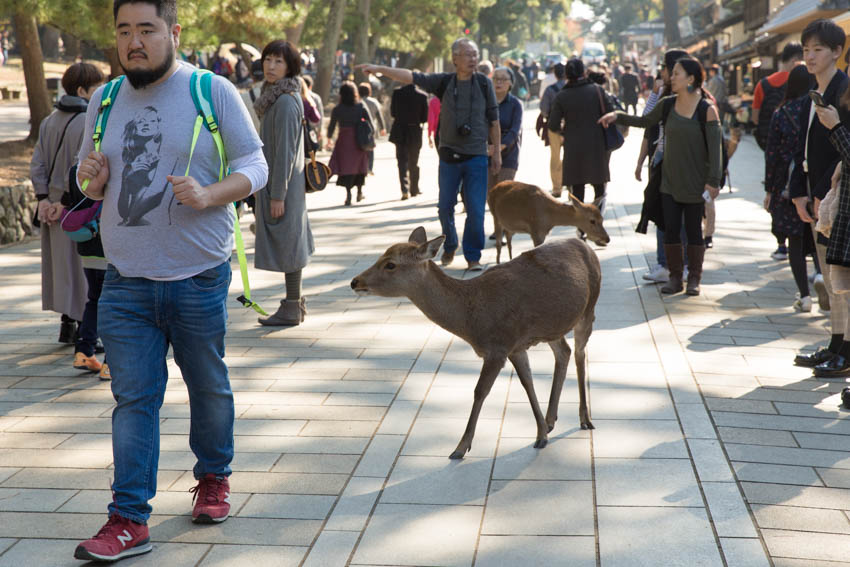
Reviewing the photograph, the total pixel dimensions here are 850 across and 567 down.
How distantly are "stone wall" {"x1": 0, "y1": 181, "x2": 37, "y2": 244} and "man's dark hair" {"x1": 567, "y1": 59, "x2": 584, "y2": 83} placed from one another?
265 inches

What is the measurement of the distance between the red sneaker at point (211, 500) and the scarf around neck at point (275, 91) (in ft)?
12.0

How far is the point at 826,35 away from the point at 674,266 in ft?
9.50

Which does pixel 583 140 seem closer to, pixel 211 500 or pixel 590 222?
pixel 590 222

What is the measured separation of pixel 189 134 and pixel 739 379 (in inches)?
150

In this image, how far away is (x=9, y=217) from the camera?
1192 cm

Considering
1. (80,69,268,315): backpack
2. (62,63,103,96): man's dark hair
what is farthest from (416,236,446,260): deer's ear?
(62,63,103,96): man's dark hair

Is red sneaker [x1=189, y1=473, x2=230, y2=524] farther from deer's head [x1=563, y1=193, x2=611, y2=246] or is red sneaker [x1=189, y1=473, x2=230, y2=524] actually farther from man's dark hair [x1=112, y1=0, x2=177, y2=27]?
deer's head [x1=563, y1=193, x2=611, y2=246]

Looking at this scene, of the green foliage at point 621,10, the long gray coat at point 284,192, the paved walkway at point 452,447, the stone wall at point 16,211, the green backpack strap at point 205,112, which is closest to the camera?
the green backpack strap at point 205,112

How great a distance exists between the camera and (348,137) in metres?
14.8

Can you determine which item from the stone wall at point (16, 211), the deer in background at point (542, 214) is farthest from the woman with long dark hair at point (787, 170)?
the stone wall at point (16, 211)

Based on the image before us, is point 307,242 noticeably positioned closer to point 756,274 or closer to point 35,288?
point 35,288

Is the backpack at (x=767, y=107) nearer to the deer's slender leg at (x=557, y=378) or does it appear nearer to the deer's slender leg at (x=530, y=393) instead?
the deer's slender leg at (x=557, y=378)

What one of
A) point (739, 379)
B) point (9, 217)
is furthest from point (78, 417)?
point (9, 217)

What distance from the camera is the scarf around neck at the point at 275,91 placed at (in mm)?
6984
